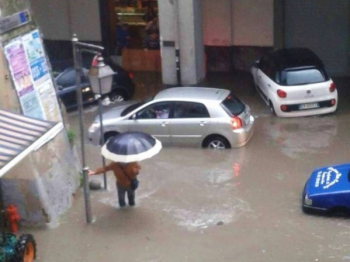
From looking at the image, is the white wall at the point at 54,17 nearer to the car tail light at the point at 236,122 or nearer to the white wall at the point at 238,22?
the white wall at the point at 238,22

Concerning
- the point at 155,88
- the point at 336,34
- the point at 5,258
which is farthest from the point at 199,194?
the point at 336,34

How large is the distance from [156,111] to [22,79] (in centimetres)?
478

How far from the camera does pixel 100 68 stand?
1362cm

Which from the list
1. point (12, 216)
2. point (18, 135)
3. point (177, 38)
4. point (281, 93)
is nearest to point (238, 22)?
point (177, 38)

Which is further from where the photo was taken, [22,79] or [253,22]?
[253,22]

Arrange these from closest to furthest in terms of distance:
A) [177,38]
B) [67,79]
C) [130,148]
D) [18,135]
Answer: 1. [18,135]
2. [130,148]
3. [67,79]
4. [177,38]

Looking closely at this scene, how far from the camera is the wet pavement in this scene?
12797 mm

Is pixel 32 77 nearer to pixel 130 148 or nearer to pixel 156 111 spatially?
pixel 130 148

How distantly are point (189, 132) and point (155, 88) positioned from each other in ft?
19.7

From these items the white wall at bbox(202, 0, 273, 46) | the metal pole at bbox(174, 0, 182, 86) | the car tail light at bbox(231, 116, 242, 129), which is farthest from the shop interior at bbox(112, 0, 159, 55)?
the car tail light at bbox(231, 116, 242, 129)

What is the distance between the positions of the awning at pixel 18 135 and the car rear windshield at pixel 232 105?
245 inches

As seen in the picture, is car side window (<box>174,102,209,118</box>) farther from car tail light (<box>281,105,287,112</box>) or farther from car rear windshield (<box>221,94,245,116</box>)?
car tail light (<box>281,105,287,112</box>)

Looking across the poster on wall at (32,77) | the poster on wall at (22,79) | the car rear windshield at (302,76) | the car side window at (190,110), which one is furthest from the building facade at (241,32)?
the poster on wall at (22,79)

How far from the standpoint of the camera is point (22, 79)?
47.0 ft
